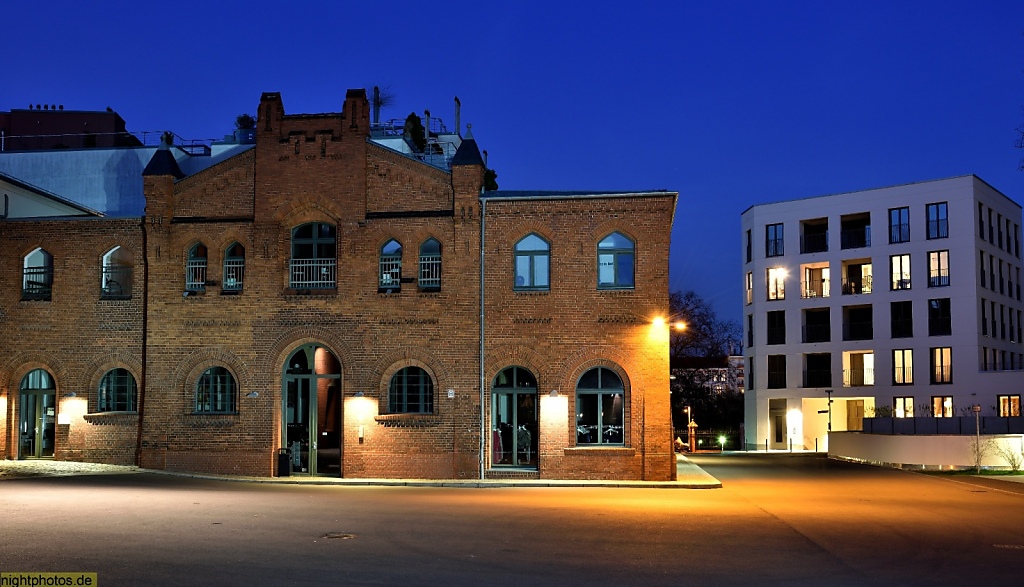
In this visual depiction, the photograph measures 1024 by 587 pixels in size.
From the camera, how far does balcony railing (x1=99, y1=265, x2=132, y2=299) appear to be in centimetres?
3011

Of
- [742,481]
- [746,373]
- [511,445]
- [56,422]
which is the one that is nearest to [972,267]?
[746,373]

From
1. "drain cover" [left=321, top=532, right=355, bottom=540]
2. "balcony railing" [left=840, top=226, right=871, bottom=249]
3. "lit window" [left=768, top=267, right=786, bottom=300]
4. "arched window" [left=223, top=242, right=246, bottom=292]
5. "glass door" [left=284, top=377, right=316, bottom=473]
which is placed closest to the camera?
"drain cover" [left=321, top=532, right=355, bottom=540]

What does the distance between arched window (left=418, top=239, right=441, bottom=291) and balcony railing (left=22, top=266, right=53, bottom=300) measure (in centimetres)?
1120

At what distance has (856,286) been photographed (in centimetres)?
5916

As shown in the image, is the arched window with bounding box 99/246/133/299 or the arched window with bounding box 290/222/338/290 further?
the arched window with bounding box 99/246/133/299

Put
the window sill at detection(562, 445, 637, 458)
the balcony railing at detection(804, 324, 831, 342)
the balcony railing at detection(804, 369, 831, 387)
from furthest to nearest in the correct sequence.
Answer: the balcony railing at detection(804, 324, 831, 342) < the balcony railing at detection(804, 369, 831, 387) < the window sill at detection(562, 445, 637, 458)

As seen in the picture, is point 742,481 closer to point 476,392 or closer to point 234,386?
point 476,392

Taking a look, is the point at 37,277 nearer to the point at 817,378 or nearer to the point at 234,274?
the point at 234,274

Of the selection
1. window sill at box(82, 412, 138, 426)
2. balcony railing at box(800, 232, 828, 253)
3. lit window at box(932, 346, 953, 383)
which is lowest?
window sill at box(82, 412, 138, 426)

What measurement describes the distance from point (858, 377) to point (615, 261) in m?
35.2

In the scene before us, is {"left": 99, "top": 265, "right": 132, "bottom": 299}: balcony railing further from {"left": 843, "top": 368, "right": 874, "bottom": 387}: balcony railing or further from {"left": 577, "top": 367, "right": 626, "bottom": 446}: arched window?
{"left": 843, "top": 368, "right": 874, "bottom": 387}: balcony railing

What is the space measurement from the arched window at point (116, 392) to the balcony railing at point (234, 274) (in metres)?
3.98

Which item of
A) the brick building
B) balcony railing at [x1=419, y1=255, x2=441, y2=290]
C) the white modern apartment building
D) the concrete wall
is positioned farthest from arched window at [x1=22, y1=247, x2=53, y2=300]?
the white modern apartment building

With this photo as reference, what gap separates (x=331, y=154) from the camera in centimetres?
2920
